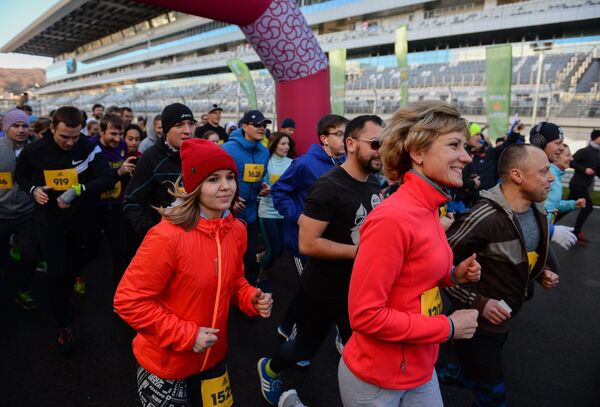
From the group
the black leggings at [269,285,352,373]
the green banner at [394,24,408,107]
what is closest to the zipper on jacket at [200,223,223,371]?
the black leggings at [269,285,352,373]

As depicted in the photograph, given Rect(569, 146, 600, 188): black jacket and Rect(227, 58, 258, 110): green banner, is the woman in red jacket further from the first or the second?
Rect(227, 58, 258, 110): green banner

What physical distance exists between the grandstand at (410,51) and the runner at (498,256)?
705 inches

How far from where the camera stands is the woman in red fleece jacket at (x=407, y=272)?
1.36 m

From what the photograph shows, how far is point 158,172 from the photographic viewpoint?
9.91 feet

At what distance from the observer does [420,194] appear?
1.46 metres

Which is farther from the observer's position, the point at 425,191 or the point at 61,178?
the point at 61,178

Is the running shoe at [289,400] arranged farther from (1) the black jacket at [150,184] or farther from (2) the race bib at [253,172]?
(2) the race bib at [253,172]

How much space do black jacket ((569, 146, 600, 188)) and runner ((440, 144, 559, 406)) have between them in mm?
6014

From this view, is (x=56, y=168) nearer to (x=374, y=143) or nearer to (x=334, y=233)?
(x=334, y=233)

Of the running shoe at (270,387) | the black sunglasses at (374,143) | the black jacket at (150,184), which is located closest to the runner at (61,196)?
the black jacket at (150,184)

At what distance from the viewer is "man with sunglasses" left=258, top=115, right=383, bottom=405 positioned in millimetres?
2307

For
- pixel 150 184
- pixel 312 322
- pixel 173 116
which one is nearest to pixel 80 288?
pixel 150 184

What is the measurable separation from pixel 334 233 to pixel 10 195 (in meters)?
3.42

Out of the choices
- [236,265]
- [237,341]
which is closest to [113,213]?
[237,341]
